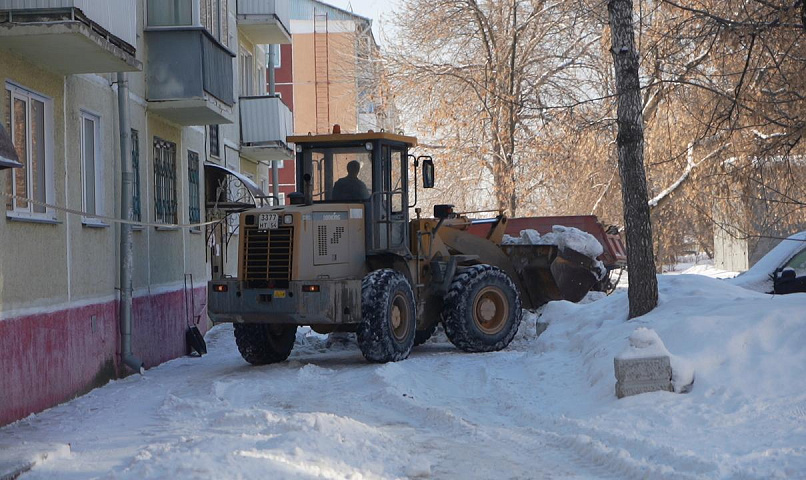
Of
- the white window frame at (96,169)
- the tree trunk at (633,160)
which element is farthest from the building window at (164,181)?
the tree trunk at (633,160)

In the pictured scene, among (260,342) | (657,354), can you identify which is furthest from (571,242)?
(657,354)

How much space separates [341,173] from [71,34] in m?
4.78

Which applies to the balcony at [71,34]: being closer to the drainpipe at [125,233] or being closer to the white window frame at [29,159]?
the white window frame at [29,159]

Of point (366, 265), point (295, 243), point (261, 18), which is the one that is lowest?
point (366, 265)

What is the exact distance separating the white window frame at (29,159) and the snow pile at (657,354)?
5.97m

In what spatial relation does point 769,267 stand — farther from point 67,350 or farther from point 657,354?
point 67,350

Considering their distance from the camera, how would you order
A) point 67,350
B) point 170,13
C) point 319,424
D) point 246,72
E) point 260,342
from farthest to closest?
point 246,72
point 170,13
point 260,342
point 67,350
point 319,424

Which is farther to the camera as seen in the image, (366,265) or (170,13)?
(170,13)

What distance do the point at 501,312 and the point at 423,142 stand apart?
60.6 feet

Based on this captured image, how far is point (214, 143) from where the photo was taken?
72.7 ft

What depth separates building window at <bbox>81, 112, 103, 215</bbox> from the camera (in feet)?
45.0

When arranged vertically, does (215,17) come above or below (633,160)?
above

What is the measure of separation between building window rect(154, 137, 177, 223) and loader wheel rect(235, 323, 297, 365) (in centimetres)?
280

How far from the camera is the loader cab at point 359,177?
48.6 feet
